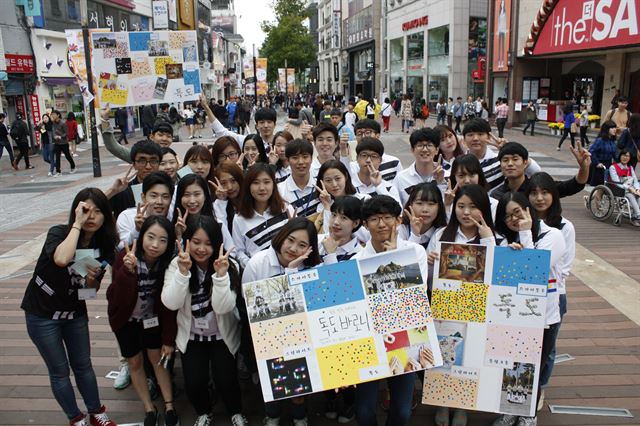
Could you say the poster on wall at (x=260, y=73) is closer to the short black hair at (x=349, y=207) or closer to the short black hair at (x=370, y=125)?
the short black hair at (x=370, y=125)

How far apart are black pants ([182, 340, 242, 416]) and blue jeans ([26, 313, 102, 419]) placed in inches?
25.8

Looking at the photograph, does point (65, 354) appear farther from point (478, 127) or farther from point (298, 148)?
point (478, 127)

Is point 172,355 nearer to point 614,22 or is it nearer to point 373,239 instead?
point 373,239

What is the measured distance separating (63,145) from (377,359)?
14162 millimetres

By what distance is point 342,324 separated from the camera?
3.18 m

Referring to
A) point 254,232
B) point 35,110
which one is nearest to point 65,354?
point 254,232

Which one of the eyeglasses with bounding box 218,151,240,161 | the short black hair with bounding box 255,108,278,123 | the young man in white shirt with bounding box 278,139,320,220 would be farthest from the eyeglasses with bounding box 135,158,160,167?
the short black hair with bounding box 255,108,278,123

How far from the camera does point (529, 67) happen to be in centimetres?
2478

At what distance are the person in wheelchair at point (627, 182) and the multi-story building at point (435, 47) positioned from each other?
2130 cm

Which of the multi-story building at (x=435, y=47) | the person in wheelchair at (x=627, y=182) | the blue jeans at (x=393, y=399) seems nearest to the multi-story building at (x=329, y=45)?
the multi-story building at (x=435, y=47)

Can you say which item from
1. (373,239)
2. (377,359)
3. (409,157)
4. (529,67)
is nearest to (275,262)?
(373,239)

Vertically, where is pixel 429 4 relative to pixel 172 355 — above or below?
above

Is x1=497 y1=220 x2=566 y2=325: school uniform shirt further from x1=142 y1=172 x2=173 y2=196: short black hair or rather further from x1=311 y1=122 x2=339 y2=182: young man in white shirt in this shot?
x1=142 y1=172 x2=173 y2=196: short black hair

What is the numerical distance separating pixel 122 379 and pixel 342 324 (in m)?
2.15
